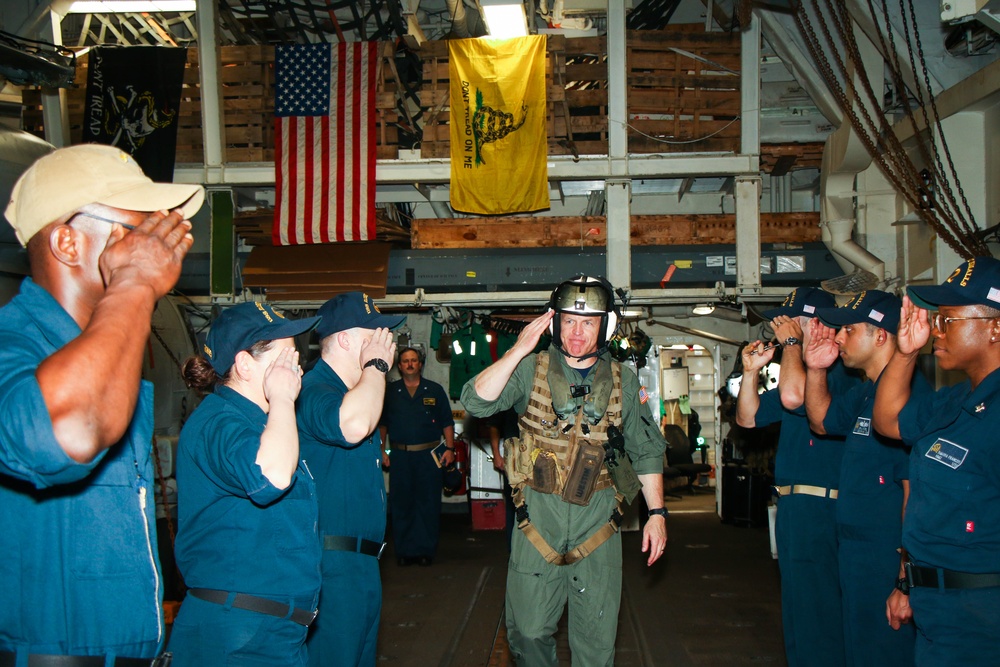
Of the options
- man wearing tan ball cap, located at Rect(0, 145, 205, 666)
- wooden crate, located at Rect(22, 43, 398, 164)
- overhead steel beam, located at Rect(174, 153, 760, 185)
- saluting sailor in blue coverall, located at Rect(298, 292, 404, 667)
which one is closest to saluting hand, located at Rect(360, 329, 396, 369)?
saluting sailor in blue coverall, located at Rect(298, 292, 404, 667)

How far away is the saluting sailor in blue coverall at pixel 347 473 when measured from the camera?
3.09 m

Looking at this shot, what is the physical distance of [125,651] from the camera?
1.68 metres

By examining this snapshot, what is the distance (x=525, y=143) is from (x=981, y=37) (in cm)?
438

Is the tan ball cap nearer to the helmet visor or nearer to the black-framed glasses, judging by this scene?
the black-framed glasses

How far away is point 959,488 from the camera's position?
2822 millimetres

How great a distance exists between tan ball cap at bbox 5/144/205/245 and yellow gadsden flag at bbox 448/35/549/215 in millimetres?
6994

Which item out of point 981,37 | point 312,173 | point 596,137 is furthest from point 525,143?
point 981,37

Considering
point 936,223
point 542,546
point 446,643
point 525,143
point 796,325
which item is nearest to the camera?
point 542,546

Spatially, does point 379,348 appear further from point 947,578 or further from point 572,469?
point 947,578

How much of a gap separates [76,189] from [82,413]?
589 mm

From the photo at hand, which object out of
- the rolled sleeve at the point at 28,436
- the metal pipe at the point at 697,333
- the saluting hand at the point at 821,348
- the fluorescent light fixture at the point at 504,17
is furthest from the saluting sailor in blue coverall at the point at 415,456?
the rolled sleeve at the point at 28,436

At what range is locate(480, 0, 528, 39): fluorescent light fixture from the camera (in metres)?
7.19

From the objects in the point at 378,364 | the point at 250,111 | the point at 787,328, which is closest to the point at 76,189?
the point at 378,364

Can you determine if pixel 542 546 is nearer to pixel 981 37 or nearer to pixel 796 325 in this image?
pixel 796 325
